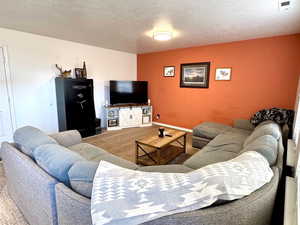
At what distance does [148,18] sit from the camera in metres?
2.47

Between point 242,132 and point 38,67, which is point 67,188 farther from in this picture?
point 38,67

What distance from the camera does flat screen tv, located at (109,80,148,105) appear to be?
15.7ft

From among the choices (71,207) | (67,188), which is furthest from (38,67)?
(71,207)

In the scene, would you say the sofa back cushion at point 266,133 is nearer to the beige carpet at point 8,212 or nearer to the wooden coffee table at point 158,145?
the wooden coffee table at point 158,145

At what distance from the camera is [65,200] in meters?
0.94

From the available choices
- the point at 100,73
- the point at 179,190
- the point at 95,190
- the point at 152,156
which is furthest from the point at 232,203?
the point at 100,73

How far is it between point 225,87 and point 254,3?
2179mm

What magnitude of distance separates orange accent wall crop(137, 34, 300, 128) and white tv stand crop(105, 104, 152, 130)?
0.44 meters

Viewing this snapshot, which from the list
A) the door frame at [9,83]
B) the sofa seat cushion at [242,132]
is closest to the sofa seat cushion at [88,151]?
the door frame at [9,83]

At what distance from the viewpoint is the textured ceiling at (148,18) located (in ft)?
6.76

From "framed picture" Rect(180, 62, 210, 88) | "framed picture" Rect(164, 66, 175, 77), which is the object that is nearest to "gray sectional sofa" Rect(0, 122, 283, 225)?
"framed picture" Rect(180, 62, 210, 88)

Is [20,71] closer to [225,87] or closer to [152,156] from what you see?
[152,156]

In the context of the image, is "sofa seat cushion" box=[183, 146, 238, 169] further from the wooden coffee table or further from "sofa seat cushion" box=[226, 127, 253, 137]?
"sofa seat cushion" box=[226, 127, 253, 137]

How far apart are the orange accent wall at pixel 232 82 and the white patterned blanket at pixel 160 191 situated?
315 centimetres
